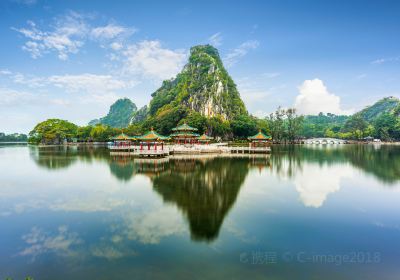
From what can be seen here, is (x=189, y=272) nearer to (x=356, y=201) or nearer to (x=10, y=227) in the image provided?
(x=10, y=227)

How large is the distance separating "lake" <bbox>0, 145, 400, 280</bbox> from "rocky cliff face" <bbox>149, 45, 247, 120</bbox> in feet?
269

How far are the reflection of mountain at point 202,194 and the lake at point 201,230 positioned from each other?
92 millimetres

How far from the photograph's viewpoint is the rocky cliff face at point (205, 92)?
103 m

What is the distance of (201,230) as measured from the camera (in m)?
11.9

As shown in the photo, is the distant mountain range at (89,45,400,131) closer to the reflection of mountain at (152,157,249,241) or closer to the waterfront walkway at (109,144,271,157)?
the waterfront walkway at (109,144,271,157)

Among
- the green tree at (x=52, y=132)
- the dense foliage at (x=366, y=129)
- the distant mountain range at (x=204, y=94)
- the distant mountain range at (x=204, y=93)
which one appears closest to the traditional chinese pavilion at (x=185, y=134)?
the distant mountain range at (x=204, y=94)

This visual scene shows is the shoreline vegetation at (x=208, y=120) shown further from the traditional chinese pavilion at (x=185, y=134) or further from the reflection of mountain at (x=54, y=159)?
the reflection of mountain at (x=54, y=159)

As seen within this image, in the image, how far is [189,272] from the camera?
8484 mm

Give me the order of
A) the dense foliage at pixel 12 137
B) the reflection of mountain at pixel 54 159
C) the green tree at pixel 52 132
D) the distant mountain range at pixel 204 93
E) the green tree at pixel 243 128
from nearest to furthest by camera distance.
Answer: the reflection of mountain at pixel 54 159, the green tree at pixel 243 128, the green tree at pixel 52 132, the distant mountain range at pixel 204 93, the dense foliage at pixel 12 137

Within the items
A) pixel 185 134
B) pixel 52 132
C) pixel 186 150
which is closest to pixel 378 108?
pixel 185 134

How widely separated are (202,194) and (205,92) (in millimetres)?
89565

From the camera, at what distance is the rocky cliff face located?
103375 millimetres

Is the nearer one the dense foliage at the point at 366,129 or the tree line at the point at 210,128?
the tree line at the point at 210,128

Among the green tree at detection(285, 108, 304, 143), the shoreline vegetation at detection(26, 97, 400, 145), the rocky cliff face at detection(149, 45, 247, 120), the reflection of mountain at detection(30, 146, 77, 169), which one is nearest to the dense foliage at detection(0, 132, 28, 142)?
the shoreline vegetation at detection(26, 97, 400, 145)
